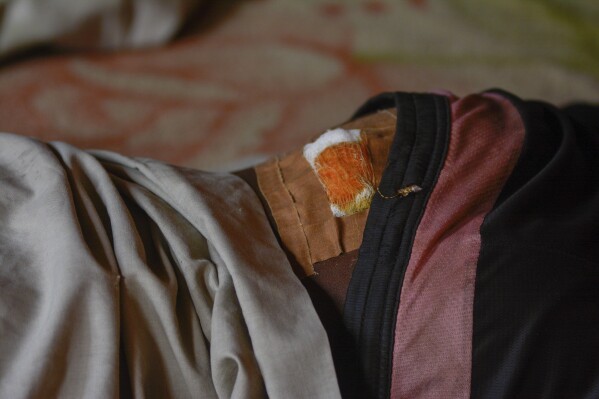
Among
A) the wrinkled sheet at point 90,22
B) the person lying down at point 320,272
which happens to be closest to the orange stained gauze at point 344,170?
the person lying down at point 320,272

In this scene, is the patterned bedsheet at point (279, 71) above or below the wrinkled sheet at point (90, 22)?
below

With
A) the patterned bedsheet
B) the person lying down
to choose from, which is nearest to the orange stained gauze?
the person lying down

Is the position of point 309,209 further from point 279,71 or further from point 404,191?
point 279,71

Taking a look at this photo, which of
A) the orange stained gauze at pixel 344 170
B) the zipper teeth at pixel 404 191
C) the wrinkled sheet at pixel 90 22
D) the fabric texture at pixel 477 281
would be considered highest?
the wrinkled sheet at pixel 90 22

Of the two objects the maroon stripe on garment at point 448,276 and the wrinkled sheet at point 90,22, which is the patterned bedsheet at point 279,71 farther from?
the maroon stripe on garment at point 448,276

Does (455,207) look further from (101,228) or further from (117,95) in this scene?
(117,95)

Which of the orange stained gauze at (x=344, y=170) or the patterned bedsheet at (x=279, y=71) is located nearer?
the orange stained gauze at (x=344, y=170)
